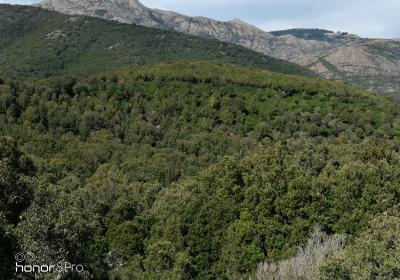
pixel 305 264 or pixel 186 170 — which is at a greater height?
pixel 305 264

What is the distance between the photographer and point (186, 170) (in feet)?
422

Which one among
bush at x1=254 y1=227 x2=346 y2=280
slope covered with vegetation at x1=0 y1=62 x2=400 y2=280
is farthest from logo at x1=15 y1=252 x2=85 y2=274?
bush at x1=254 y1=227 x2=346 y2=280

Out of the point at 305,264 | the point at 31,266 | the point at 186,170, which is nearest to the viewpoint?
the point at 31,266

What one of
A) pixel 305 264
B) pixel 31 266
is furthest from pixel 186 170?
pixel 31 266

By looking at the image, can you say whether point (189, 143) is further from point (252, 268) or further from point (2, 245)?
point (2, 245)

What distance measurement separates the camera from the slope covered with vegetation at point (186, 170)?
48019 millimetres

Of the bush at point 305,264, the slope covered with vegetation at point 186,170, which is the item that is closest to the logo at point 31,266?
the slope covered with vegetation at point 186,170

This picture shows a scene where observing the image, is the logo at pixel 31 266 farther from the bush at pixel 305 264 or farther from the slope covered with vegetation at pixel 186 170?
the bush at pixel 305 264

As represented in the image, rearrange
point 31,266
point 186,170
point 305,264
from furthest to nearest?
1. point 186,170
2. point 305,264
3. point 31,266

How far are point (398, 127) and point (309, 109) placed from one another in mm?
30662

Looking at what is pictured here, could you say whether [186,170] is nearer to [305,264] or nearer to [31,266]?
[305,264]

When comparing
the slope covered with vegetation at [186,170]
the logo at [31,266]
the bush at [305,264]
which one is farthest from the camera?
the slope covered with vegetation at [186,170]

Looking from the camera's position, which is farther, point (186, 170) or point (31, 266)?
point (186, 170)

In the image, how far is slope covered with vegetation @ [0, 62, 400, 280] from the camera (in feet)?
158
